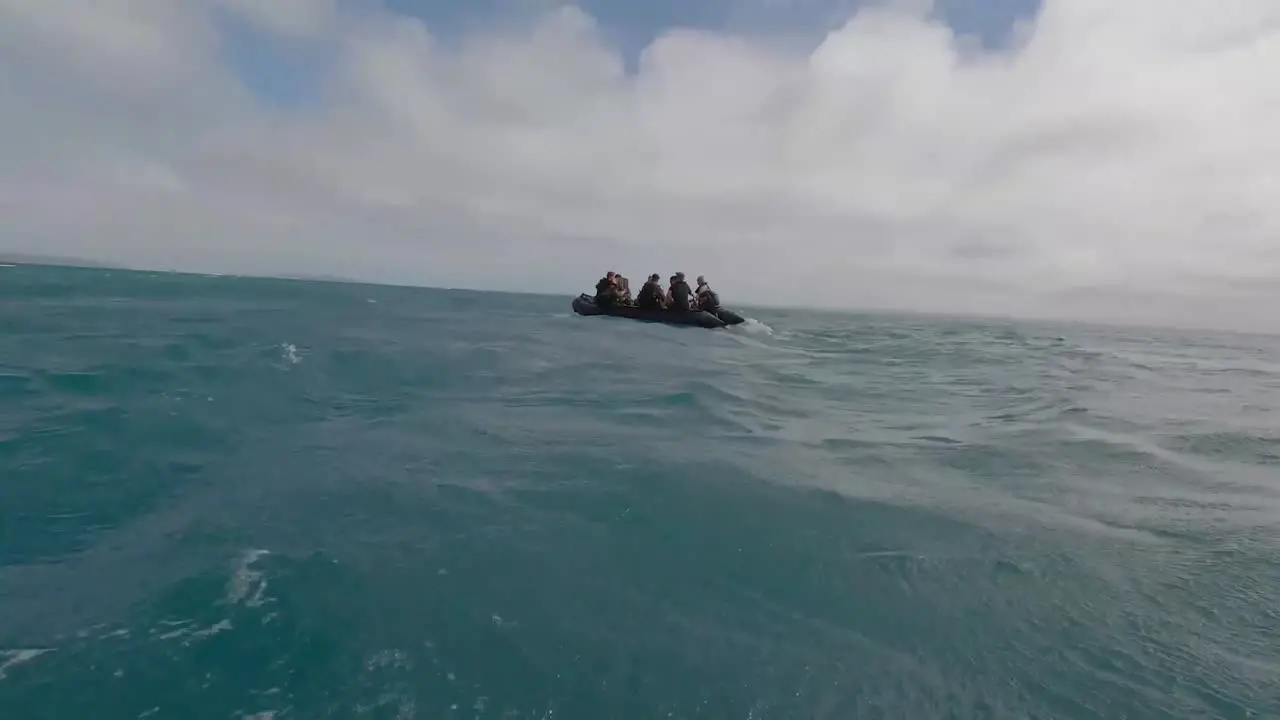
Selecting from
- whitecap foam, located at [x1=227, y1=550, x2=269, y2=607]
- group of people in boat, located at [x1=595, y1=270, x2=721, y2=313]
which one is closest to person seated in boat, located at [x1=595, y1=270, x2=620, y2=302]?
group of people in boat, located at [x1=595, y1=270, x2=721, y2=313]

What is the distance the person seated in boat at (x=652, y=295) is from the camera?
134 feet

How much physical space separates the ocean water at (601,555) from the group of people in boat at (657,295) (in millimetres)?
22625

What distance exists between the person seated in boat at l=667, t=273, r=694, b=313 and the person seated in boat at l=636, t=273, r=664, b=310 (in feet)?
2.40

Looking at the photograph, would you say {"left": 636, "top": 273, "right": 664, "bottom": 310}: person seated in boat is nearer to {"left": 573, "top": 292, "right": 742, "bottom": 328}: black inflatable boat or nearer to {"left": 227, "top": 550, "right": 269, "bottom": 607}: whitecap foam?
{"left": 573, "top": 292, "right": 742, "bottom": 328}: black inflatable boat

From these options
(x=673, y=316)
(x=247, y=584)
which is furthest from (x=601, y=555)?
(x=673, y=316)

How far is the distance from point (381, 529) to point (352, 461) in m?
3.42

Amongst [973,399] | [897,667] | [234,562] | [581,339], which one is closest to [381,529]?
[234,562]

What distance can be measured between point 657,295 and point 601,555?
3306cm

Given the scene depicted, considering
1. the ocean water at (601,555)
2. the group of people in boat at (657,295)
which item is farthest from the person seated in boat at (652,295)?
the ocean water at (601,555)

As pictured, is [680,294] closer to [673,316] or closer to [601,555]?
[673,316]

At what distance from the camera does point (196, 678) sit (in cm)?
598

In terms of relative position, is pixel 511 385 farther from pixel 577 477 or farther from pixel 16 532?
pixel 16 532

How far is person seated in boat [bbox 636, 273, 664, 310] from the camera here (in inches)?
1612

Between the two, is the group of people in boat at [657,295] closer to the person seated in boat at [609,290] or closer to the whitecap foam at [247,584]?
the person seated in boat at [609,290]
